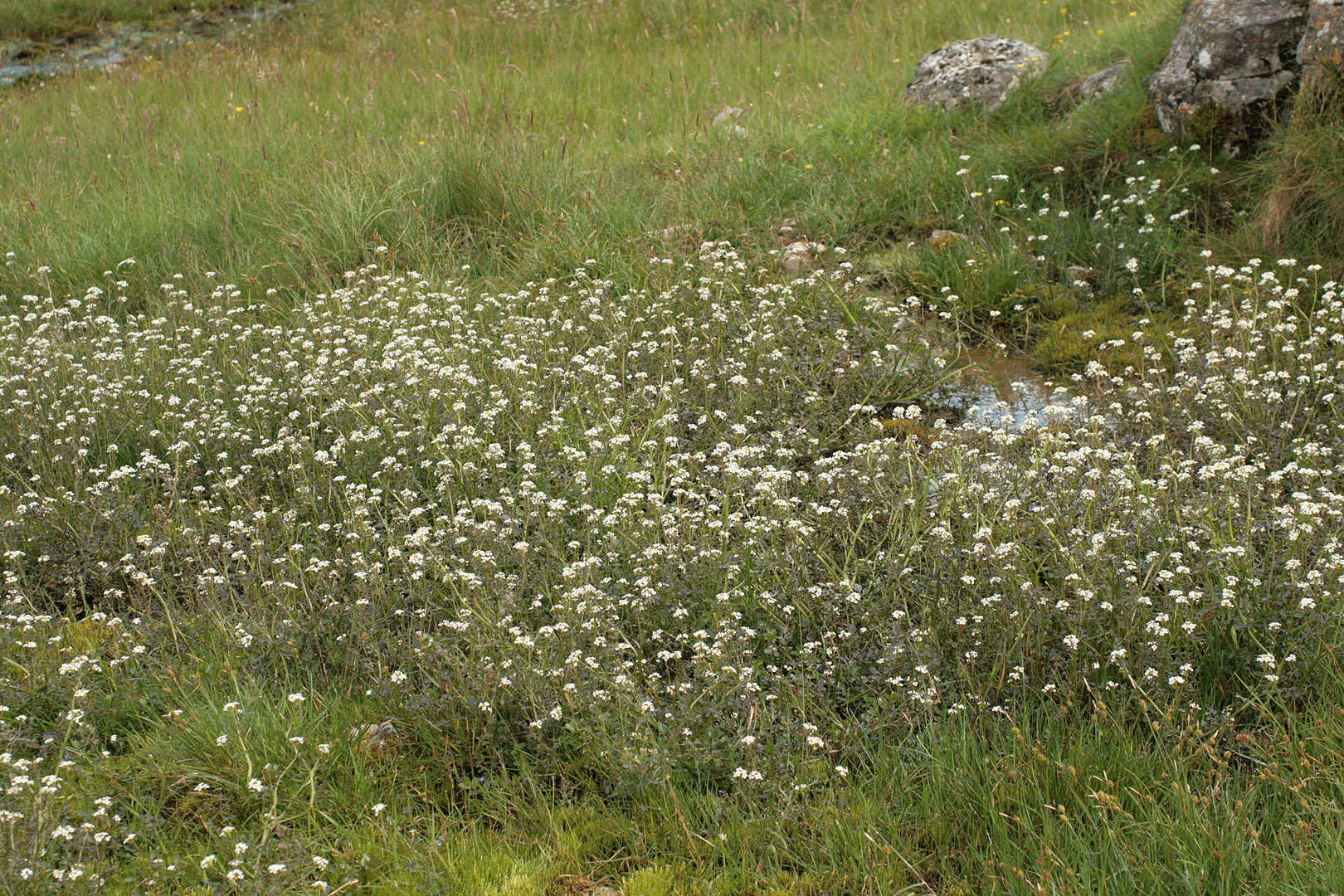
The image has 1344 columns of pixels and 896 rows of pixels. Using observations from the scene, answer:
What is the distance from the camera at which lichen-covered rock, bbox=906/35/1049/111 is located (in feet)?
28.4

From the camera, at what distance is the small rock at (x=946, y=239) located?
23.2ft

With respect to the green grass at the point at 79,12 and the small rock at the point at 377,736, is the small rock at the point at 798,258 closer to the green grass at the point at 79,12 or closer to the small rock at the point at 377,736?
the small rock at the point at 377,736

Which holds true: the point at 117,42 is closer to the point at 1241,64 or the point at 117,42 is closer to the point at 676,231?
the point at 676,231

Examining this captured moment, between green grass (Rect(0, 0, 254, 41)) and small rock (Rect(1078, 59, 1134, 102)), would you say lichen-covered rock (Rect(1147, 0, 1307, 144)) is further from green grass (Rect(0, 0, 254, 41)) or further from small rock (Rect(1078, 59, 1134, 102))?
green grass (Rect(0, 0, 254, 41))

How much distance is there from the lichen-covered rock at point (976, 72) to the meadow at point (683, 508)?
0.23m

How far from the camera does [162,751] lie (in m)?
3.60

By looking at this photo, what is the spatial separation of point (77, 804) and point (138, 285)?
5.06 m

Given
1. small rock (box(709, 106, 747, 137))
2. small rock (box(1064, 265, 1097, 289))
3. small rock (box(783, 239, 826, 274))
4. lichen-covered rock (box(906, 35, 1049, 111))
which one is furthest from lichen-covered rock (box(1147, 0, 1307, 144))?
small rock (box(709, 106, 747, 137))

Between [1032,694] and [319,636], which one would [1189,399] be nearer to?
[1032,694]

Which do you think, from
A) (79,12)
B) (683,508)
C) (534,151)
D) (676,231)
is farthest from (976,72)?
(79,12)

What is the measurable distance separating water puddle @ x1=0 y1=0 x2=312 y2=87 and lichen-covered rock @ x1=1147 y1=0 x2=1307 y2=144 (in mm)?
12522

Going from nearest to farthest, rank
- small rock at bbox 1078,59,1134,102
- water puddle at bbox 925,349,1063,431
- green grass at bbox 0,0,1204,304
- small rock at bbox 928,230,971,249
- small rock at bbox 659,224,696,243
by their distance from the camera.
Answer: water puddle at bbox 925,349,1063,431
small rock at bbox 928,230,971,249
small rock at bbox 659,224,696,243
green grass at bbox 0,0,1204,304
small rock at bbox 1078,59,1134,102

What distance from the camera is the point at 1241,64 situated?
279 inches

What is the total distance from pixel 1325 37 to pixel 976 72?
2652 millimetres
